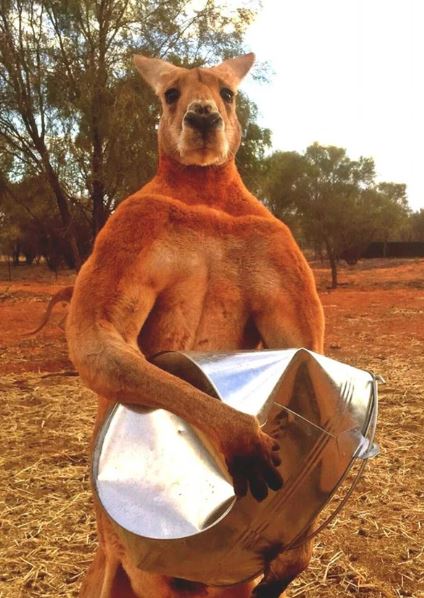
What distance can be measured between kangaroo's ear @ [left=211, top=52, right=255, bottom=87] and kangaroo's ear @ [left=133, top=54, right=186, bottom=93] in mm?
151

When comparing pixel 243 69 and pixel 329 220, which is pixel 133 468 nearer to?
pixel 243 69

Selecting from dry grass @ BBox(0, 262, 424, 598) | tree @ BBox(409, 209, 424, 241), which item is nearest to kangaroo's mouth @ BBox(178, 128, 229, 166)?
dry grass @ BBox(0, 262, 424, 598)

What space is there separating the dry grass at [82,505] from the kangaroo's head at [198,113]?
2369 mm

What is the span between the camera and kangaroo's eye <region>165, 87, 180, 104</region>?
2.21 meters

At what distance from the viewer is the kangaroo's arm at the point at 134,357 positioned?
1.43 m

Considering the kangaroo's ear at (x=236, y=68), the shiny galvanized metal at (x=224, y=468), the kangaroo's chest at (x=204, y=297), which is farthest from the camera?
the kangaroo's ear at (x=236, y=68)

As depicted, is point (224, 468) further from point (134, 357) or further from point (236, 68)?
point (236, 68)

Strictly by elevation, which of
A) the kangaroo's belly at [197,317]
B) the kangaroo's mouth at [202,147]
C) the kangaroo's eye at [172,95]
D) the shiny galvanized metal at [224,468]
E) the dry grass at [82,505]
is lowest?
the dry grass at [82,505]

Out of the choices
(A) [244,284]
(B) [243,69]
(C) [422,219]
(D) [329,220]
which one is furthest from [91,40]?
(C) [422,219]

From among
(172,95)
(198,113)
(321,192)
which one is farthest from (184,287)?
(321,192)

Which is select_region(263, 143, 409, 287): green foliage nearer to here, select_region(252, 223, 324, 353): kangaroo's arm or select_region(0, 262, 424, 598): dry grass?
select_region(0, 262, 424, 598): dry grass

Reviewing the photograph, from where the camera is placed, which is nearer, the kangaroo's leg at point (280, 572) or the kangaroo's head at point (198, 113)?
the kangaroo's leg at point (280, 572)

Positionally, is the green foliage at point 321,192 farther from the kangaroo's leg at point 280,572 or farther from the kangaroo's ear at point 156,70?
the kangaroo's leg at point 280,572

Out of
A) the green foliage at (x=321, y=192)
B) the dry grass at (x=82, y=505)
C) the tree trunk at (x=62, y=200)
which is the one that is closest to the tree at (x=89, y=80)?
the tree trunk at (x=62, y=200)
